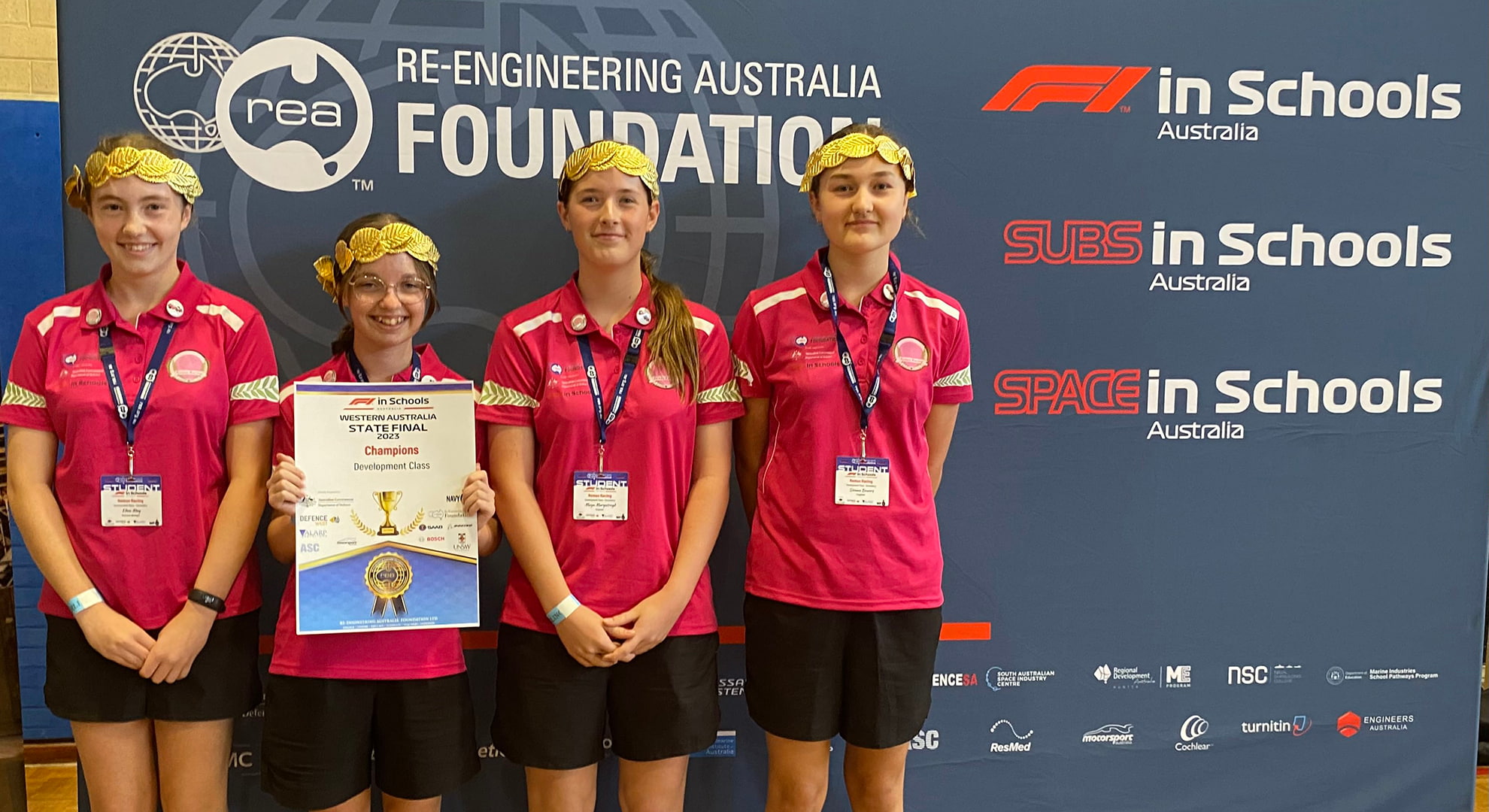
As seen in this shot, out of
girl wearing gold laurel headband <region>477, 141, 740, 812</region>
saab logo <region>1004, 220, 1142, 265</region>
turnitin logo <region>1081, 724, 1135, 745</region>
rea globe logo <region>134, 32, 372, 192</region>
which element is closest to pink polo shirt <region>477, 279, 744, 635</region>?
girl wearing gold laurel headband <region>477, 141, 740, 812</region>

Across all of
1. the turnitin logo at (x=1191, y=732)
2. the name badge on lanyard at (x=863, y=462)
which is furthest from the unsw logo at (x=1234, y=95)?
the turnitin logo at (x=1191, y=732)

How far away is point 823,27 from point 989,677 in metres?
2.02

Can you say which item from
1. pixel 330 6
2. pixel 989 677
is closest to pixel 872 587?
pixel 989 677

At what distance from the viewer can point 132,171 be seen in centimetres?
213

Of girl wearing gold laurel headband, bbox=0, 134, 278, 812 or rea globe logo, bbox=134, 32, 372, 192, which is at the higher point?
rea globe logo, bbox=134, 32, 372, 192

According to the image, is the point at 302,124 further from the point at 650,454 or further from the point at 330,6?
the point at 650,454

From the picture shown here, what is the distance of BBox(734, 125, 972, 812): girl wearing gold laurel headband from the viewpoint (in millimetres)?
2320

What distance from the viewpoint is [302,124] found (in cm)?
266

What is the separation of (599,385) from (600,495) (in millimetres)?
257

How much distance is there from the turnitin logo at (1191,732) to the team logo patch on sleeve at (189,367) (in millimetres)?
2976

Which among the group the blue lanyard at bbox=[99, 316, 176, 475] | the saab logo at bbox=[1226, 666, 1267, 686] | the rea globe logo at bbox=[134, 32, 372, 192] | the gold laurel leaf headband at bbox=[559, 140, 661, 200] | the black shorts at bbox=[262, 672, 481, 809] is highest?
the rea globe logo at bbox=[134, 32, 372, 192]

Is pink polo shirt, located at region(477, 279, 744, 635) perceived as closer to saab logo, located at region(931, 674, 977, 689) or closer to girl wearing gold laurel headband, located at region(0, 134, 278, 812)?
girl wearing gold laurel headband, located at region(0, 134, 278, 812)

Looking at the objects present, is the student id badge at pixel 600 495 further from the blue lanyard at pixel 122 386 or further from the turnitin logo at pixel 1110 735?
the turnitin logo at pixel 1110 735

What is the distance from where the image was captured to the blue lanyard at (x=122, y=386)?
2.15 m
